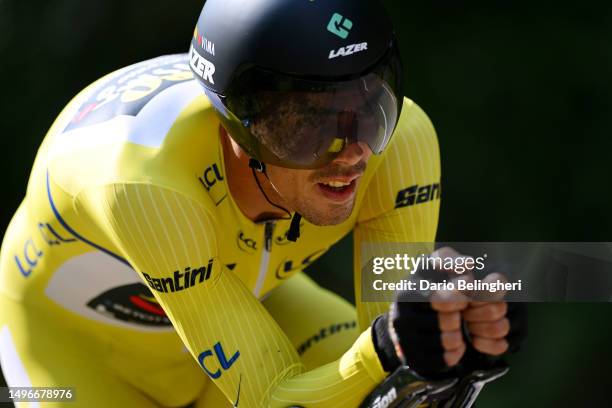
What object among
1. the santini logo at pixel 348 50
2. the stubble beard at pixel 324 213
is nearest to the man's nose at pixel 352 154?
the stubble beard at pixel 324 213

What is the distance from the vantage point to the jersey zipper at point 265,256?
13.9 ft

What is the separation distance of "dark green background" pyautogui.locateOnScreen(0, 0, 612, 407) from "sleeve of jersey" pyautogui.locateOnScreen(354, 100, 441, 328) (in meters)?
2.43

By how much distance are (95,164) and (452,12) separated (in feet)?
10.5

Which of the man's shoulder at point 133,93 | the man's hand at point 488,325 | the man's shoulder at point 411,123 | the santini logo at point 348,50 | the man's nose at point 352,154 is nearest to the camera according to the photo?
the man's hand at point 488,325

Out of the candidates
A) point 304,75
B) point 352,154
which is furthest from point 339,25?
point 352,154

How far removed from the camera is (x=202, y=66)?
12.8 ft

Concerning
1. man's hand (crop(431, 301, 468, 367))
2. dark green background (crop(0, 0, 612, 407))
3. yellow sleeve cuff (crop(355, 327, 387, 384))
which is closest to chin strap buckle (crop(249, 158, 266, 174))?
yellow sleeve cuff (crop(355, 327, 387, 384))

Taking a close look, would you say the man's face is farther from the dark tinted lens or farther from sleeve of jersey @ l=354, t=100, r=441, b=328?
sleeve of jersey @ l=354, t=100, r=441, b=328

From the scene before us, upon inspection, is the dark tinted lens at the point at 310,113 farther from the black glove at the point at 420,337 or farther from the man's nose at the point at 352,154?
the black glove at the point at 420,337

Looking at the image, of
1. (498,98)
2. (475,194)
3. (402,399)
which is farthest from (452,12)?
(402,399)

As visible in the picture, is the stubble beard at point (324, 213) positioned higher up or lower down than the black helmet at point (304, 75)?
lower down

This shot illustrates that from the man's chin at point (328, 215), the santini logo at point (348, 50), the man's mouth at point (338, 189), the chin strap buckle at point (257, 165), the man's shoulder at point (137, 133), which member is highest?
the santini logo at point (348, 50)

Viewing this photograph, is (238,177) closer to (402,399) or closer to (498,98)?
(402,399)

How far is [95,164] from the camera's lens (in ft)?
12.8
